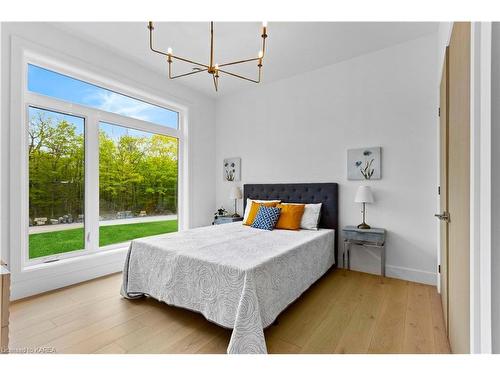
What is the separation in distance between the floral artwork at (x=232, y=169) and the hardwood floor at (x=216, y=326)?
2394 mm

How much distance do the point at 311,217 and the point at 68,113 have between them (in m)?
3.24

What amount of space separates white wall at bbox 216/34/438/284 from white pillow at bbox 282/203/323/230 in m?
0.37

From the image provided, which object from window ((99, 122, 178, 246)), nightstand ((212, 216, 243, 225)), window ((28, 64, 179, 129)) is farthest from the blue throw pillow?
window ((28, 64, 179, 129))

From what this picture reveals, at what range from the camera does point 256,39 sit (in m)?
2.82

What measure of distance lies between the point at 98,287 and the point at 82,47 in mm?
2765

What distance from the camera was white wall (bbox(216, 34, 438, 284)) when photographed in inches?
109

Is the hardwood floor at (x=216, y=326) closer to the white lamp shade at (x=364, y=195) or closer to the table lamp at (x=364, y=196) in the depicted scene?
the table lamp at (x=364, y=196)

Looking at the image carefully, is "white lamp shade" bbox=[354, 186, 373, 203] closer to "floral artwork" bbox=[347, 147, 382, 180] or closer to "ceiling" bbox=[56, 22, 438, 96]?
"floral artwork" bbox=[347, 147, 382, 180]

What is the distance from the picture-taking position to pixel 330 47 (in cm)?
297

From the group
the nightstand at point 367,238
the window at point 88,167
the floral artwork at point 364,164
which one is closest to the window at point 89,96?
the window at point 88,167

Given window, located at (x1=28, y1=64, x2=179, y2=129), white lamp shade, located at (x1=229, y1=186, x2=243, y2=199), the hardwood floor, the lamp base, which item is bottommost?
the hardwood floor

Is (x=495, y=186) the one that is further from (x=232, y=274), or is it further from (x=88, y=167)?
(x=88, y=167)

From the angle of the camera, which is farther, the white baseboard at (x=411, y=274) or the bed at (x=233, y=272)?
the white baseboard at (x=411, y=274)

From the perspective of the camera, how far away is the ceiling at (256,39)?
101 inches
